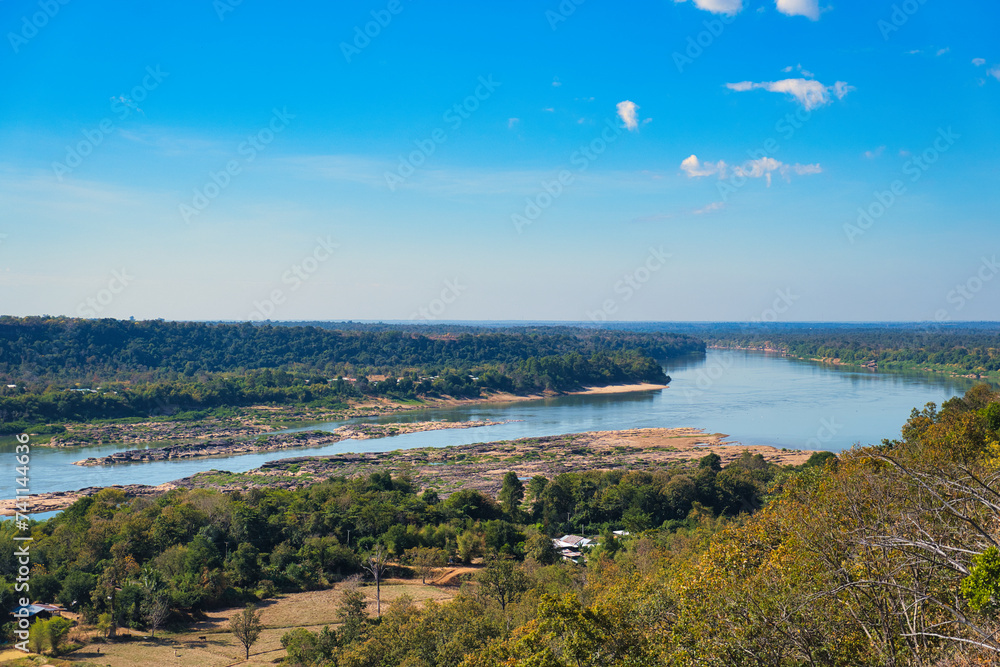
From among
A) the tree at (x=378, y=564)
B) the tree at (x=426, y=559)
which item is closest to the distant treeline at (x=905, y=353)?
the tree at (x=426, y=559)

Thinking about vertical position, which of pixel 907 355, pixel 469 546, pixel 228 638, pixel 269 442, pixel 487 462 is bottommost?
pixel 269 442

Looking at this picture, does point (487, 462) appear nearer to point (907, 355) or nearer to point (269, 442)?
point (269, 442)

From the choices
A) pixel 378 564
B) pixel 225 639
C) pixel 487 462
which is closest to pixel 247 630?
pixel 225 639

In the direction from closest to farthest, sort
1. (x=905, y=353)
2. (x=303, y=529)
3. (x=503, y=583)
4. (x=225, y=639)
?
(x=503, y=583) < (x=225, y=639) < (x=303, y=529) < (x=905, y=353)

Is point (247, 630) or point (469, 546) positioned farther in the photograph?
point (469, 546)

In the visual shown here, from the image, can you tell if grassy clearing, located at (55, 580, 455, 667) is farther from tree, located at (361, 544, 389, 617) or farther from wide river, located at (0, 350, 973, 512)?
wide river, located at (0, 350, 973, 512)
